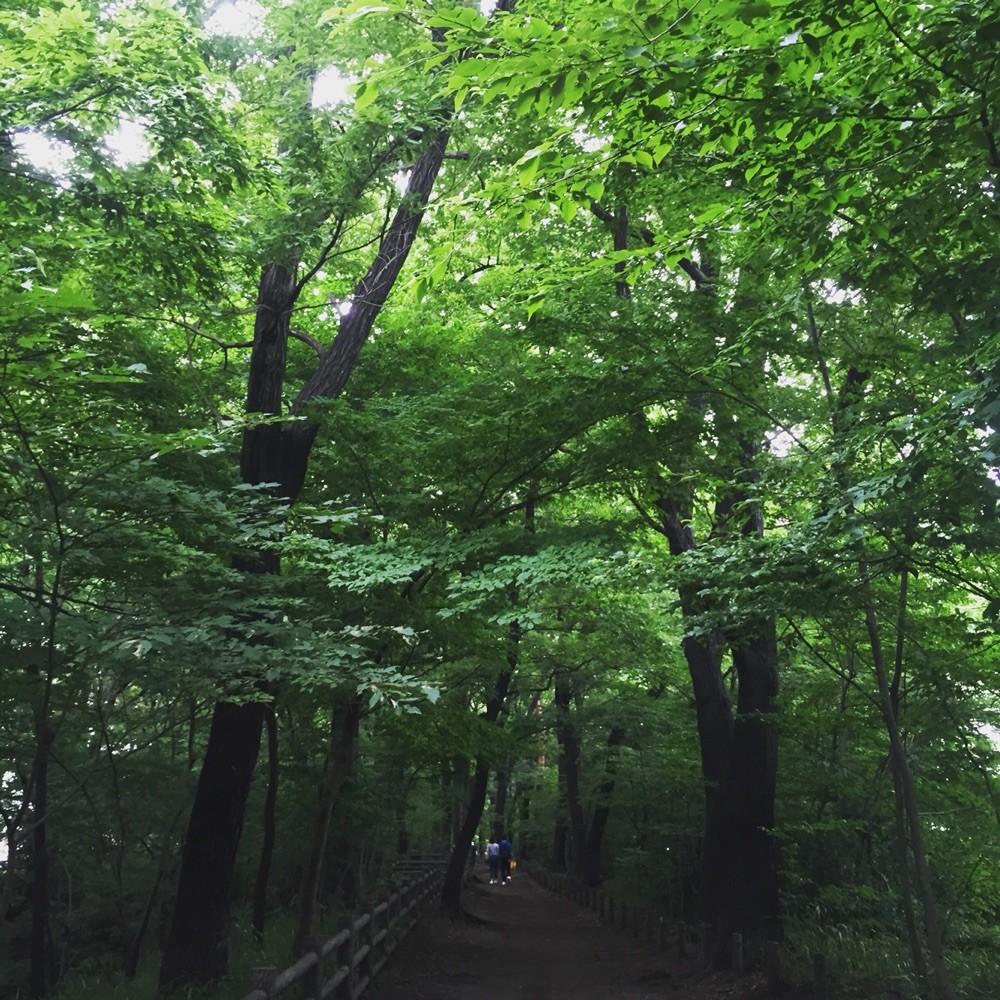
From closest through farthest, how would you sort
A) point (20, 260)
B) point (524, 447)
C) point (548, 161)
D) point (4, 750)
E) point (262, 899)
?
point (548, 161)
point (20, 260)
point (4, 750)
point (524, 447)
point (262, 899)

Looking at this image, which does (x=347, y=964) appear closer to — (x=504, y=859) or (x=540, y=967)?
(x=540, y=967)

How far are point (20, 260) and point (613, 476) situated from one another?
19.2ft

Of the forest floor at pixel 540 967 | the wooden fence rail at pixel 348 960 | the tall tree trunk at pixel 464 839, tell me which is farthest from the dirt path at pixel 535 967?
the tall tree trunk at pixel 464 839

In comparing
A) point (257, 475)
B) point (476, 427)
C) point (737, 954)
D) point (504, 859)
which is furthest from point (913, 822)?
point (504, 859)

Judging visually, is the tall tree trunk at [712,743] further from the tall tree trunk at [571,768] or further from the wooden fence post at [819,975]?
the tall tree trunk at [571,768]

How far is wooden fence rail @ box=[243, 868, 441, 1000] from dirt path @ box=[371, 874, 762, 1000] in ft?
0.92

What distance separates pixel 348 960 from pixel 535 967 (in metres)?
5.40

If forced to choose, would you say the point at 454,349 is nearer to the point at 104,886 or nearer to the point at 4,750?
the point at 4,750

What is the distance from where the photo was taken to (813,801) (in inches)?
466

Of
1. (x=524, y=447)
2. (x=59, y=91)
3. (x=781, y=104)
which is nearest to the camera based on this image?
(x=781, y=104)

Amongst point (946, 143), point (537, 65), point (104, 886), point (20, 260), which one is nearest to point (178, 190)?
point (20, 260)

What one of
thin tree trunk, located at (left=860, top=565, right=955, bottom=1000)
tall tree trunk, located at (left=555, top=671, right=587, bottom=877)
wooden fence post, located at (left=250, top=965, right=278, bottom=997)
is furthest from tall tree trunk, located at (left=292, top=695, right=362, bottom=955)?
tall tree trunk, located at (left=555, top=671, right=587, bottom=877)

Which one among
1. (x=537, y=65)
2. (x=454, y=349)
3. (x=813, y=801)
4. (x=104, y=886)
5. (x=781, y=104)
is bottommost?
(x=104, y=886)

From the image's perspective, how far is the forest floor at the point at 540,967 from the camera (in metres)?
9.92
